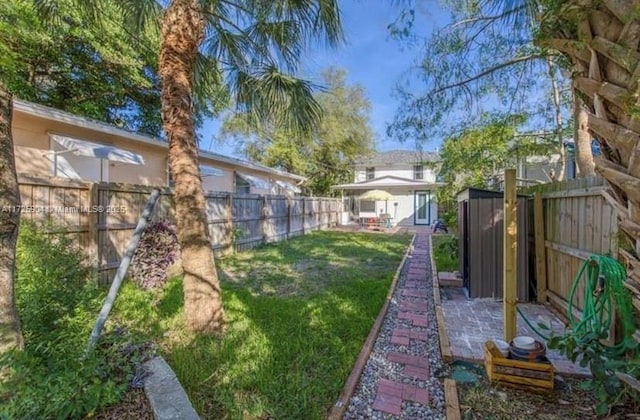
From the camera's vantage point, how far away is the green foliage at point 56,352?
1822mm

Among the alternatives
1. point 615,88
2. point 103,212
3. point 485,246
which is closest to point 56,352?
point 103,212

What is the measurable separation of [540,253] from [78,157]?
10200 mm

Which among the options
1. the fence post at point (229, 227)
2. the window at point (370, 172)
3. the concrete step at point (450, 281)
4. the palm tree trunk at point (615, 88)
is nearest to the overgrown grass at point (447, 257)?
the concrete step at point (450, 281)

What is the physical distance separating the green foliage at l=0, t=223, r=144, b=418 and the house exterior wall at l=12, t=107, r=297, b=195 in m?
4.63

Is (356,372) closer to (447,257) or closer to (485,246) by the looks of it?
(485,246)

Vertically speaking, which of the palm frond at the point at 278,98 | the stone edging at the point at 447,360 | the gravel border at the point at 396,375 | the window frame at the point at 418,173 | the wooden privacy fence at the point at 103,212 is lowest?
the gravel border at the point at 396,375

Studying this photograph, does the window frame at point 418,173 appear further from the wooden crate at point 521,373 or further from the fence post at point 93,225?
the wooden crate at point 521,373

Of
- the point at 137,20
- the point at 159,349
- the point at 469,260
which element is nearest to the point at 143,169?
the point at 137,20

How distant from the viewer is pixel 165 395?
213 cm

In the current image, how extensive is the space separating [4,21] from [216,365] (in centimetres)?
897

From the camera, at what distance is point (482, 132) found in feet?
25.3

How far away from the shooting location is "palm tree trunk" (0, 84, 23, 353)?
6.46 feet

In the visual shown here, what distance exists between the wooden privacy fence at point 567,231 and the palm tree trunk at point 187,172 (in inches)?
157

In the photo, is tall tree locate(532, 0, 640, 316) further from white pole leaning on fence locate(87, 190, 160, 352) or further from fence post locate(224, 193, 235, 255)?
fence post locate(224, 193, 235, 255)
